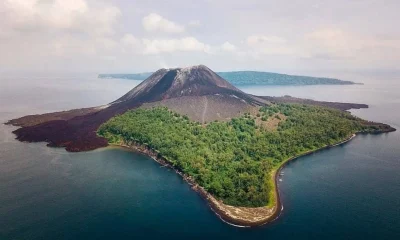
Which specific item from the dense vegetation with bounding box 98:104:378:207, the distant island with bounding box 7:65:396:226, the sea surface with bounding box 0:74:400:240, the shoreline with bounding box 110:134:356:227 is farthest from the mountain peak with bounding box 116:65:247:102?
the shoreline with bounding box 110:134:356:227

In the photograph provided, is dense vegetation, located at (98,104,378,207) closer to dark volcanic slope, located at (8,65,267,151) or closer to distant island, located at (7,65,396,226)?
distant island, located at (7,65,396,226)

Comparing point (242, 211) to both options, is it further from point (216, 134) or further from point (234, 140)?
point (216, 134)

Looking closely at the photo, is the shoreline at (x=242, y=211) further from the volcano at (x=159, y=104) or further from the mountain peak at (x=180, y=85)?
the mountain peak at (x=180, y=85)

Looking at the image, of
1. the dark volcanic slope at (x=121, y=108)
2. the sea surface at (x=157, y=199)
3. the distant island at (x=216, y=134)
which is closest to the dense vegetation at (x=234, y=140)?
the distant island at (x=216, y=134)

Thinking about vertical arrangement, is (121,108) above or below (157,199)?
above

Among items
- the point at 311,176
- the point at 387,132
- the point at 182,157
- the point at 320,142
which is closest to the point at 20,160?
the point at 182,157

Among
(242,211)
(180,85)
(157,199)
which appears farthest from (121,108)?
(242,211)
